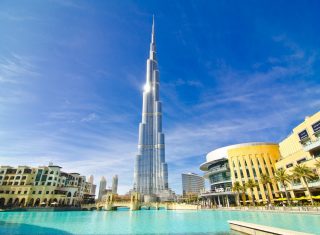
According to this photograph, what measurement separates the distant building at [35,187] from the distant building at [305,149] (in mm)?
97389

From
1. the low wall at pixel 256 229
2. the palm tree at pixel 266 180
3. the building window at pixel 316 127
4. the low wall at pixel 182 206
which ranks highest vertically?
the building window at pixel 316 127

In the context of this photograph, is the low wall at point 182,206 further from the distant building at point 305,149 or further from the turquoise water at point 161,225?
the turquoise water at point 161,225

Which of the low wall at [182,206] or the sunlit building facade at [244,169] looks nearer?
the sunlit building facade at [244,169]

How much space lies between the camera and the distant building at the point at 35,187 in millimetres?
93062

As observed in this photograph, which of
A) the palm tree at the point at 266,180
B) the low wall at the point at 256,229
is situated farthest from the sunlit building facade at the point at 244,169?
the low wall at the point at 256,229

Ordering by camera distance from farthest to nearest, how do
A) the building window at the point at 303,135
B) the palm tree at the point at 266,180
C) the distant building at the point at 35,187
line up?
the distant building at the point at 35,187 < the palm tree at the point at 266,180 < the building window at the point at 303,135

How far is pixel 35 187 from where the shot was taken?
95.1 m

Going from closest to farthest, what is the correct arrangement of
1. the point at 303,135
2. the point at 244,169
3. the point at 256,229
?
1. the point at 256,229
2. the point at 303,135
3. the point at 244,169

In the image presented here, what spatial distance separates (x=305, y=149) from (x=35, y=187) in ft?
371

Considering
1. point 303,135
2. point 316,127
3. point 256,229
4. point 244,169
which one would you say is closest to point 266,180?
point 303,135

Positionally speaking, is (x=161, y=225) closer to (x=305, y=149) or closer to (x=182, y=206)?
(x=305, y=149)

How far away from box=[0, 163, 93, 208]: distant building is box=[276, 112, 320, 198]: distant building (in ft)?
320

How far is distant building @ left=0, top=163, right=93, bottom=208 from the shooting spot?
93.1 meters

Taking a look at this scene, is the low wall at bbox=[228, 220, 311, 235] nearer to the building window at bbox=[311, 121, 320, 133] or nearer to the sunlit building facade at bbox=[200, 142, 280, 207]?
the building window at bbox=[311, 121, 320, 133]
